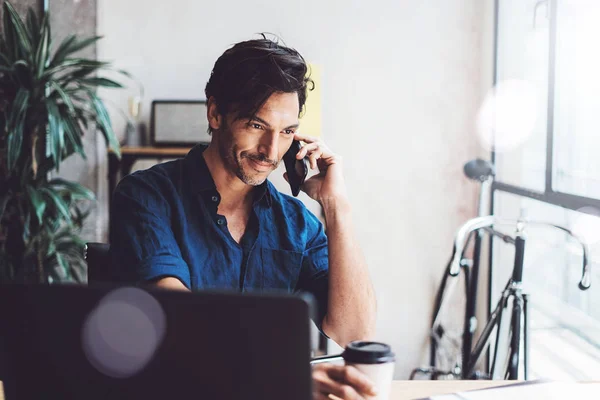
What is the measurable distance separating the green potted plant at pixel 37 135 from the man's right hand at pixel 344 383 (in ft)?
6.80

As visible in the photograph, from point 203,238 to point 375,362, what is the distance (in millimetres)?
770

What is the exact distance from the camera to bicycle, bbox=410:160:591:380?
219cm

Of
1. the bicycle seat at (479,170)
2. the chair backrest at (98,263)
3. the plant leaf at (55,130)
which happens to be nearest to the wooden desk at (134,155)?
the plant leaf at (55,130)

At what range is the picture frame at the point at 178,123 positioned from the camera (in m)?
3.24

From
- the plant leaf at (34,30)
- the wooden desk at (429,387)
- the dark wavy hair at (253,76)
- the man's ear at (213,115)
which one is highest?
the plant leaf at (34,30)

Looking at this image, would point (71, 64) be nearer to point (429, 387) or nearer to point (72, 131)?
point (72, 131)

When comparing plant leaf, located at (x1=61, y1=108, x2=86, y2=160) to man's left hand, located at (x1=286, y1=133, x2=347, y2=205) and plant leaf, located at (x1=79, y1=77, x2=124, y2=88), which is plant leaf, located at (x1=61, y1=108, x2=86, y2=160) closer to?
plant leaf, located at (x1=79, y1=77, x2=124, y2=88)

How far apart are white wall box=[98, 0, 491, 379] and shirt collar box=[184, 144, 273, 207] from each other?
1.86m

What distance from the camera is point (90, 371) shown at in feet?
2.19

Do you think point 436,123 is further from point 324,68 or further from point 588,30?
point 588,30

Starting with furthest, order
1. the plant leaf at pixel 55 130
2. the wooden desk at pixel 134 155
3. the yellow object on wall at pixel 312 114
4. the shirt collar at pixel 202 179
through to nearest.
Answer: the wooden desk at pixel 134 155
the yellow object on wall at pixel 312 114
the plant leaf at pixel 55 130
the shirt collar at pixel 202 179

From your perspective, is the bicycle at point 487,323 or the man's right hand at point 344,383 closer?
the man's right hand at point 344,383

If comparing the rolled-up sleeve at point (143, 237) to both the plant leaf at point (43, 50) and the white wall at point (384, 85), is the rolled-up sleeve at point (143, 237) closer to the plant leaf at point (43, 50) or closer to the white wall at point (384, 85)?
the plant leaf at point (43, 50)

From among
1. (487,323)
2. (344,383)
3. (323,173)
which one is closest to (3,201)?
(323,173)
